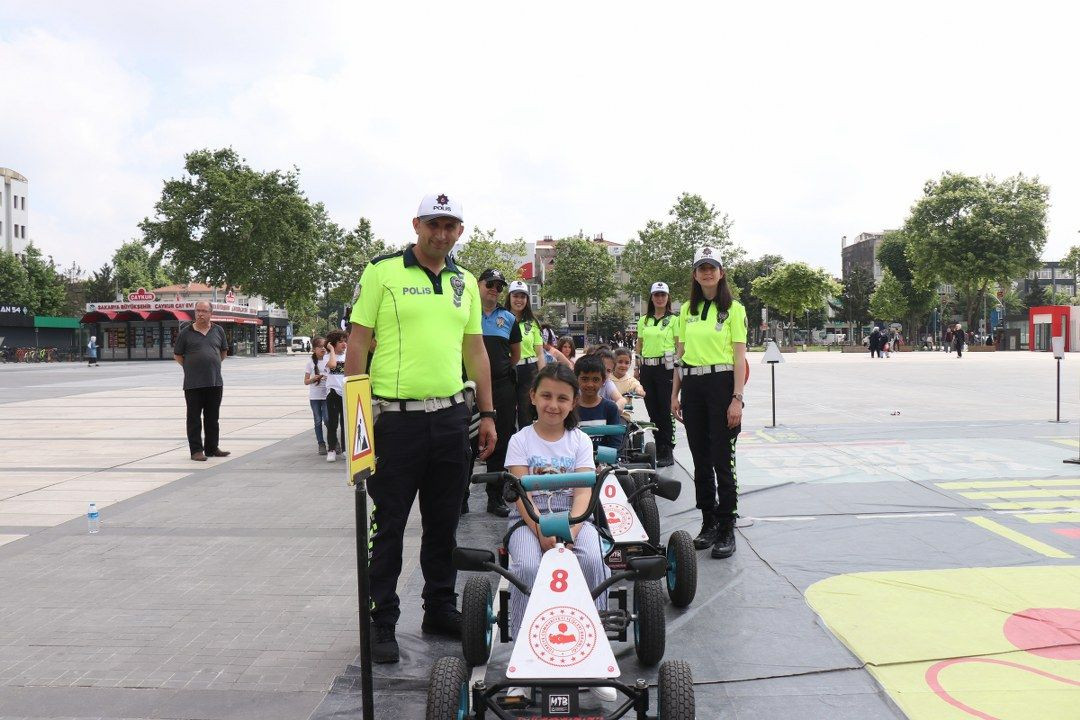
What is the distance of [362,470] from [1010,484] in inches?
266

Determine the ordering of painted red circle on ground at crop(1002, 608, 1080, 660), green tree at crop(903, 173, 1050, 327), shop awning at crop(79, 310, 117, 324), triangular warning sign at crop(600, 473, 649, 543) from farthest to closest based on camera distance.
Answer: green tree at crop(903, 173, 1050, 327)
shop awning at crop(79, 310, 117, 324)
triangular warning sign at crop(600, 473, 649, 543)
painted red circle on ground at crop(1002, 608, 1080, 660)

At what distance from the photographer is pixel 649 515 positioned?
5.04m

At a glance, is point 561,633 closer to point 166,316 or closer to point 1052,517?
point 1052,517

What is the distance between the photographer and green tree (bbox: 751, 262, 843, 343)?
218 ft

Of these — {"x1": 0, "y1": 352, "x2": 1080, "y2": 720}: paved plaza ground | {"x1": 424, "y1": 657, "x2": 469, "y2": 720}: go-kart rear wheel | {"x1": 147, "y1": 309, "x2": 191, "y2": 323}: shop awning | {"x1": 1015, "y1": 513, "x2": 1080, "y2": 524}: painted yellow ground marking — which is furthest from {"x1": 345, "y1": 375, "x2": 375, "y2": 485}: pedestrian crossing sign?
{"x1": 147, "y1": 309, "x2": 191, "y2": 323}: shop awning

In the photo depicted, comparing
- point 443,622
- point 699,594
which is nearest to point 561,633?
point 443,622

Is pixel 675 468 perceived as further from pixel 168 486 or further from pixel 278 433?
pixel 278 433

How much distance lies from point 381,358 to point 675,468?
18.3 ft

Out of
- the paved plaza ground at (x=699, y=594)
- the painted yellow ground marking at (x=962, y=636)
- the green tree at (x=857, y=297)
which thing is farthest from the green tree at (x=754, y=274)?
the painted yellow ground marking at (x=962, y=636)

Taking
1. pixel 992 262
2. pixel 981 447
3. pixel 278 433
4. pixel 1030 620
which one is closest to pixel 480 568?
pixel 1030 620

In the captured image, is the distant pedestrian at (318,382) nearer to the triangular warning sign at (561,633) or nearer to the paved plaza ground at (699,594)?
the paved plaza ground at (699,594)

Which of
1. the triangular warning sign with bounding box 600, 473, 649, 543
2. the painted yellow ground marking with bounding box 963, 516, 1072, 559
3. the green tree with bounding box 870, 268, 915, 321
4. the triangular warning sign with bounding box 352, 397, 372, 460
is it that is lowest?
the painted yellow ground marking with bounding box 963, 516, 1072, 559

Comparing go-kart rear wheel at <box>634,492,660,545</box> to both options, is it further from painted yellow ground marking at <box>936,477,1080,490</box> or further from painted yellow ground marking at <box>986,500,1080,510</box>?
painted yellow ground marking at <box>936,477,1080,490</box>

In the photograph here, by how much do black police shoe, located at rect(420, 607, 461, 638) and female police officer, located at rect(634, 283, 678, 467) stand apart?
4.85 metres
